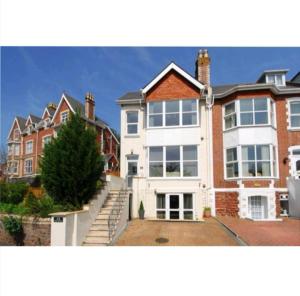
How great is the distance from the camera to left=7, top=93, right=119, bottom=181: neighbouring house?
86.0ft

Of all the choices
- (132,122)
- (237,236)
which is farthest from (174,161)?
(237,236)

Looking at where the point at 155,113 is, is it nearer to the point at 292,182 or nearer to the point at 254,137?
the point at 254,137

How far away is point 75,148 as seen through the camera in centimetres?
1180

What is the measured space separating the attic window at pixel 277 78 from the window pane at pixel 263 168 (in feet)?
20.6

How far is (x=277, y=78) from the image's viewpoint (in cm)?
1794

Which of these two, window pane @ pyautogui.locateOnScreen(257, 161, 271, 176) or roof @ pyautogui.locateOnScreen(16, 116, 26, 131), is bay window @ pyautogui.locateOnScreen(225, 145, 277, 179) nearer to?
window pane @ pyautogui.locateOnScreen(257, 161, 271, 176)

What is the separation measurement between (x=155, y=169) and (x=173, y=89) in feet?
17.5

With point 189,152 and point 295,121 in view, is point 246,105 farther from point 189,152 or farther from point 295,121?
point 189,152

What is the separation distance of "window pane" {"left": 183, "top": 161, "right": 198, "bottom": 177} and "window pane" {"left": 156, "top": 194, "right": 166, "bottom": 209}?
193cm

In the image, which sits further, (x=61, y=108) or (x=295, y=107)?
(x=61, y=108)

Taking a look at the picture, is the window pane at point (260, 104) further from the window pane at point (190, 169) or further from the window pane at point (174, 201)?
the window pane at point (174, 201)

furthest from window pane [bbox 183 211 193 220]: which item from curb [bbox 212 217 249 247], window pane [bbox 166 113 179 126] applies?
window pane [bbox 166 113 179 126]

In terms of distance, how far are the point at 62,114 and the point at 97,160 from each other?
54.9 ft

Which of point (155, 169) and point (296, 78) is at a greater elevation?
point (296, 78)
